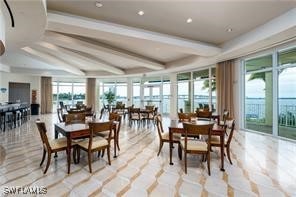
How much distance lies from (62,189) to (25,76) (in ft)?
40.0

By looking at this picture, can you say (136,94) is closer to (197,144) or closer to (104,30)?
(104,30)

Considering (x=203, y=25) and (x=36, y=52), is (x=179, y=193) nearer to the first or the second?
(x=203, y=25)

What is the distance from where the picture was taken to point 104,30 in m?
4.25

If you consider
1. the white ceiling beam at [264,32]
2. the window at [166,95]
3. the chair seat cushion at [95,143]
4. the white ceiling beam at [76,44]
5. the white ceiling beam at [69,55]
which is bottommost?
the chair seat cushion at [95,143]

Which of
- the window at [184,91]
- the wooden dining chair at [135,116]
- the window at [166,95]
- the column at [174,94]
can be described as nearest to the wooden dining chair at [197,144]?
the wooden dining chair at [135,116]

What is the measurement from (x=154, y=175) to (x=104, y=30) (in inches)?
126

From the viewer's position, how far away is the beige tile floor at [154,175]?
2.53m

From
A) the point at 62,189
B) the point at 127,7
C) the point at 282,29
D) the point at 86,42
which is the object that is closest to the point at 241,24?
the point at 282,29

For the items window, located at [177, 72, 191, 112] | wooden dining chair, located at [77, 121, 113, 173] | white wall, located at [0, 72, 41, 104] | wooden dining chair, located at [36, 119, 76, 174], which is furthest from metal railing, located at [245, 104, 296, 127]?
white wall, located at [0, 72, 41, 104]

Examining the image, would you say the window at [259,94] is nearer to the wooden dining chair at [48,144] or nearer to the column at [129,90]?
the wooden dining chair at [48,144]

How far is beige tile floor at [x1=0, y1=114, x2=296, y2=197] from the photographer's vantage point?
2.53 meters

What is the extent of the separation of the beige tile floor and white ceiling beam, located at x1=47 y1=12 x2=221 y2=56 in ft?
8.84

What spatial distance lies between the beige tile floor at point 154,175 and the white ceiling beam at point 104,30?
2694 millimetres

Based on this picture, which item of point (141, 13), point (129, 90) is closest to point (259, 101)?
point (141, 13)
